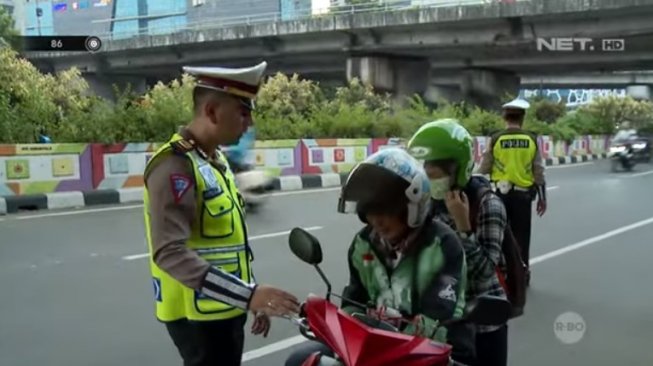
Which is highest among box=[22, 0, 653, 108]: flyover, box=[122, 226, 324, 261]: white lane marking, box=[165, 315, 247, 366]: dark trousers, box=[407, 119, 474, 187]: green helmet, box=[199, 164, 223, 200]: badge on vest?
box=[22, 0, 653, 108]: flyover

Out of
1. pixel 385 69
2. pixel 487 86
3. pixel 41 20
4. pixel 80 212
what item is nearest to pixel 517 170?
pixel 41 20

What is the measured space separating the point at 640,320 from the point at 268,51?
2505 cm

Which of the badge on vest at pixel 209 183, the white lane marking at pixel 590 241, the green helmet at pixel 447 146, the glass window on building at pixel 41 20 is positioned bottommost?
the white lane marking at pixel 590 241

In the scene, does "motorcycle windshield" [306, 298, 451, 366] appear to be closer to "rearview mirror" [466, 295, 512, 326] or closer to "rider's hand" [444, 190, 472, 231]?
"rearview mirror" [466, 295, 512, 326]

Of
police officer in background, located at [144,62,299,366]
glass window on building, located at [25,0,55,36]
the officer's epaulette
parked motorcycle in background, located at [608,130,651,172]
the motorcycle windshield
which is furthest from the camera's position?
parked motorcycle in background, located at [608,130,651,172]

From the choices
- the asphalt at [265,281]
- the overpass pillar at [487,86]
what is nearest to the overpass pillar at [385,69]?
the overpass pillar at [487,86]

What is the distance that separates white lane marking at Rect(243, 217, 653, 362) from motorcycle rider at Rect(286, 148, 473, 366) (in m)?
2.68

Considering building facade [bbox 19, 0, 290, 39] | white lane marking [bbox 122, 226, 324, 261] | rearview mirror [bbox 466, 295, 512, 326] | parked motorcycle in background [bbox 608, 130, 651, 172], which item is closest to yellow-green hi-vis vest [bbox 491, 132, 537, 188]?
building facade [bbox 19, 0, 290, 39]

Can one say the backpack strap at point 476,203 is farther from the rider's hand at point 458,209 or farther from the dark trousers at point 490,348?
the dark trousers at point 490,348

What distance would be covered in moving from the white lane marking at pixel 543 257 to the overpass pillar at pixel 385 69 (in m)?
15.8

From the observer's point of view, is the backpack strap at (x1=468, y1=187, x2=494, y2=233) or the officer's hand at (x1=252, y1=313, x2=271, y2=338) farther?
the backpack strap at (x1=468, y1=187, x2=494, y2=233)

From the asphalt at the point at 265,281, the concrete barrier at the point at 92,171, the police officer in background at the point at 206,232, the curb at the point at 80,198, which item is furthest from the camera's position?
the concrete barrier at the point at 92,171

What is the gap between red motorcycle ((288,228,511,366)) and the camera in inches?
70.1

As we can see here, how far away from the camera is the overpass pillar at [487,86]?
17.5 metres
